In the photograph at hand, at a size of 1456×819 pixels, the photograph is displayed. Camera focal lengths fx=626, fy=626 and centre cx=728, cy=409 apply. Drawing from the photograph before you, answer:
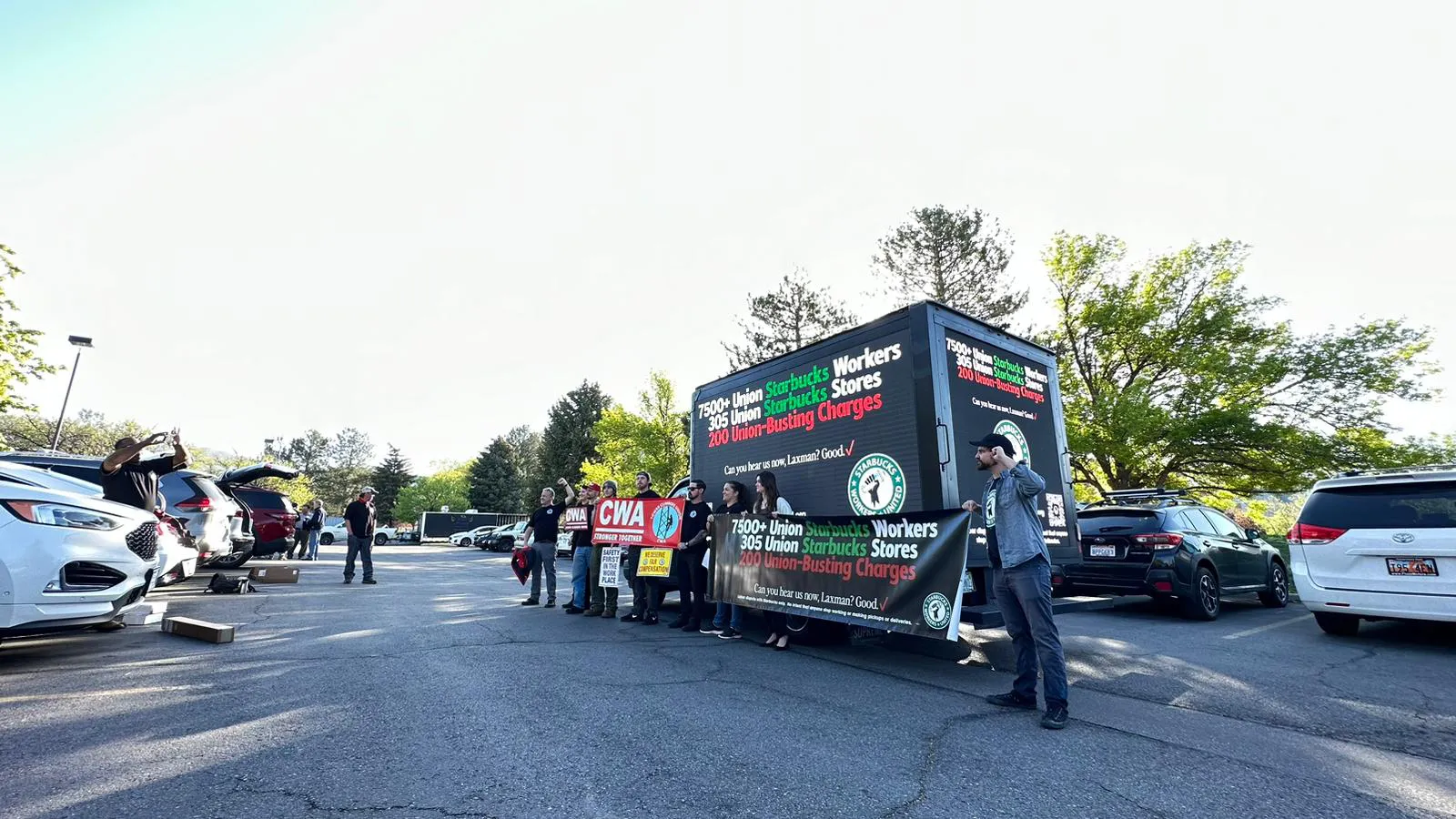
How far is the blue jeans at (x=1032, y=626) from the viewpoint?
12.7 feet

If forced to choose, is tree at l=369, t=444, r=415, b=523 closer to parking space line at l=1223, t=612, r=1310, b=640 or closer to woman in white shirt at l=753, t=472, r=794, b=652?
woman in white shirt at l=753, t=472, r=794, b=652

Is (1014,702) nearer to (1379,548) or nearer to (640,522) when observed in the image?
(640,522)

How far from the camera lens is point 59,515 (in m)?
4.48

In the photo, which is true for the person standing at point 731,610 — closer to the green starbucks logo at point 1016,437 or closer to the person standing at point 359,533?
the green starbucks logo at point 1016,437

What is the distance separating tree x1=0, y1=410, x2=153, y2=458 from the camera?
39969mm

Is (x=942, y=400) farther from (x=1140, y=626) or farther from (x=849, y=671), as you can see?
(x=1140, y=626)

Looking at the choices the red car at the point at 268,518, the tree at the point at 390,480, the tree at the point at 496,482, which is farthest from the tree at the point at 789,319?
the tree at the point at 390,480

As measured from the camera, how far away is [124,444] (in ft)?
21.2

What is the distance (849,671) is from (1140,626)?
16.0 feet

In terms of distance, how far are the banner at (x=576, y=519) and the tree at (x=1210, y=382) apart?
16491 mm

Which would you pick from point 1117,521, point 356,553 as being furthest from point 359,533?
point 1117,521

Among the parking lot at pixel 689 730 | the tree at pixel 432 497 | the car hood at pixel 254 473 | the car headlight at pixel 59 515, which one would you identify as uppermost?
the tree at pixel 432 497

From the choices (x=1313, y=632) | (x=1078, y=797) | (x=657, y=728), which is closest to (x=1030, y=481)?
(x=1078, y=797)

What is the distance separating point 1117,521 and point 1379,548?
2.54 metres
